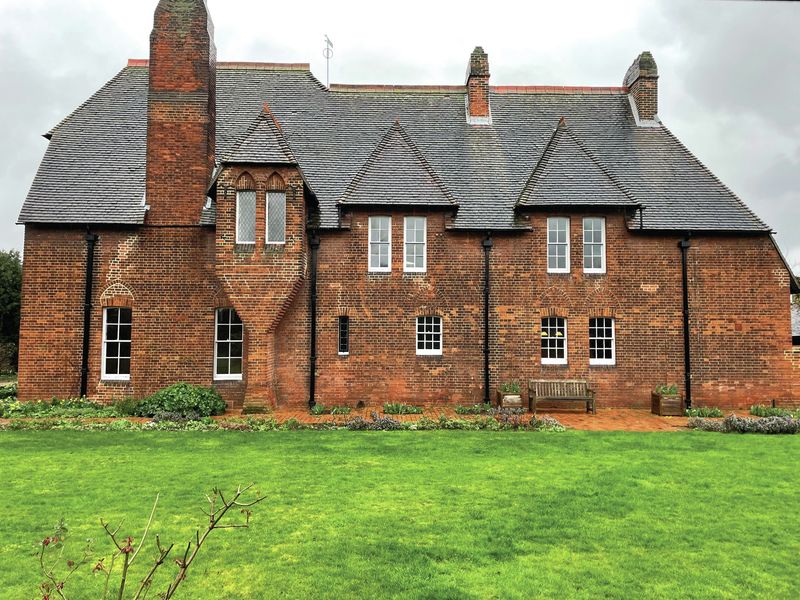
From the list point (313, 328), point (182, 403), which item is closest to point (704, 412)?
point (313, 328)

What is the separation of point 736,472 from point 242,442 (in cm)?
945

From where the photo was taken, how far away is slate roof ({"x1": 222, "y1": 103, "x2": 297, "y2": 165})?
15102mm

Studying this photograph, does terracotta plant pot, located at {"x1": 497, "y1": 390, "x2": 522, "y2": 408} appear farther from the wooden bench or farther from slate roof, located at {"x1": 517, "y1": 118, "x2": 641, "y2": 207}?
slate roof, located at {"x1": 517, "y1": 118, "x2": 641, "y2": 207}

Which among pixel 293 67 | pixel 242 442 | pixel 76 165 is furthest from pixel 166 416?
pixel 293 67

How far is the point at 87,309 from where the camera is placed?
16.1 metres

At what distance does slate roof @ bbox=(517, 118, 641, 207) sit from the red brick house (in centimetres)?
7

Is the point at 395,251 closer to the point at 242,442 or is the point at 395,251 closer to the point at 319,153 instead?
the point at 319,153

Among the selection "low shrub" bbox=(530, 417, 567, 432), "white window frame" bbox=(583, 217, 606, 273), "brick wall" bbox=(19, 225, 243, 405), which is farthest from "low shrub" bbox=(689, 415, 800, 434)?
"brick wall" bbox=(19, 225, 243, 405)

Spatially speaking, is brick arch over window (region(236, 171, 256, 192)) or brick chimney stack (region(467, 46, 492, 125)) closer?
brick arch over window (region(236, 171, 256, 192))

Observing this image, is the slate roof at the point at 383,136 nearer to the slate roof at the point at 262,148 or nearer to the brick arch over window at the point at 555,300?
the slate roof at the point at 262,148

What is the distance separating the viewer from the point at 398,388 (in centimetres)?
1670

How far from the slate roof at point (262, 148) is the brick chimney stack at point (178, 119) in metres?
1.97

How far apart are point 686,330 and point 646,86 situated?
9.69 m

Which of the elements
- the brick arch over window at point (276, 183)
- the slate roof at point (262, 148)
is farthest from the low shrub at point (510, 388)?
the slate roof at point (262, 148)
